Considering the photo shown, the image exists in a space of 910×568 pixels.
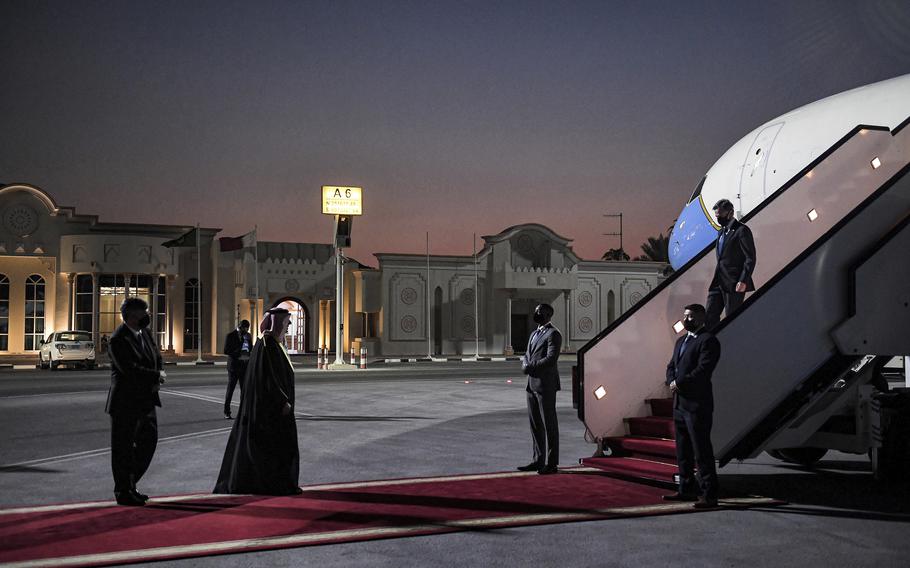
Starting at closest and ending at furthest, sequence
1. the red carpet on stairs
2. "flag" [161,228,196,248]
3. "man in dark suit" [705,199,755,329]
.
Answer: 1. the red carpet on stairs
2. "man in dark suit" [705,199,755,329]
3. "flag" [161,228,196,248]

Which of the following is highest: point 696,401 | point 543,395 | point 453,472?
A: point 696,401

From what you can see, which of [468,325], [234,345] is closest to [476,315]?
[468,325]

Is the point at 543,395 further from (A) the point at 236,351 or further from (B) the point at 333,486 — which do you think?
(A) the point at 236,351

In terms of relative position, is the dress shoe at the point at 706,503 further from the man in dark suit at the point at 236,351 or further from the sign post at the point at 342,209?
the sign post at the point at 342,209

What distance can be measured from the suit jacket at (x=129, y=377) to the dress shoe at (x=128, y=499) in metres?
0.73

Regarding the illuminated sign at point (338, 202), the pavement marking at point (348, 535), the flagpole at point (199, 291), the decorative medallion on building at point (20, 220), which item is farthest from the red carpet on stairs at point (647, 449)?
the decorative medallion on building at point (20, 220)

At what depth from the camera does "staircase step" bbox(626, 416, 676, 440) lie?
888cm

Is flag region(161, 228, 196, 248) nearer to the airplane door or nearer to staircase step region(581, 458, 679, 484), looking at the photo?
the airplane door

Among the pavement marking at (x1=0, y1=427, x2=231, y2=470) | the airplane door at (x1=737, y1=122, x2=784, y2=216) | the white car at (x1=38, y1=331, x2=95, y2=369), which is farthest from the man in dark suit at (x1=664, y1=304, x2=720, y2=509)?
the white car at (x1=38, y1=331, x2=95, y2=369)

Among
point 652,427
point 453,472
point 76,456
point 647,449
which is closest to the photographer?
point 647,449

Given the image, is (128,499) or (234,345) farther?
(234,345)

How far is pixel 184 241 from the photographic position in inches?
1673

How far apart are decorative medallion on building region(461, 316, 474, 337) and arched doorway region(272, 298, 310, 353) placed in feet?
27.0

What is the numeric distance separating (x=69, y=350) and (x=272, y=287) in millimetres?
13056
